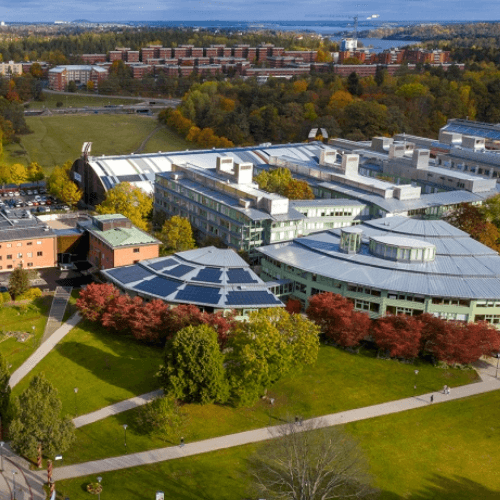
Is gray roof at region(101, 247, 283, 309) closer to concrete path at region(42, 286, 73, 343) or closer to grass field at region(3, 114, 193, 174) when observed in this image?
concrete path at region(42, 286, 73, 343)

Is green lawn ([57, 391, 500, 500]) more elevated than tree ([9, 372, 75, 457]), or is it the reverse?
tree ([9, 372, 75, 457])

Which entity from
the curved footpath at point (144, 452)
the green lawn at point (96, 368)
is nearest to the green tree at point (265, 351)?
the curved footpath at point (144, 452)

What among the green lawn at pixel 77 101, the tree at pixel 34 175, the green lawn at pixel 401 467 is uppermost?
the green lawn at pixel 77 101

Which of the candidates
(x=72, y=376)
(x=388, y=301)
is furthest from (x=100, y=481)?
(x=388, y=301)

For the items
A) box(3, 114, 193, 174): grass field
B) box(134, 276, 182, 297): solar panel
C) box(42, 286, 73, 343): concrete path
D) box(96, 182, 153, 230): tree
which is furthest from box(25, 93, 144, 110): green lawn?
box(134, 276, 182, 297): solar panel

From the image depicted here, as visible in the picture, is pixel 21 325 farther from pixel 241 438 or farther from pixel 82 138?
pixel 82 138

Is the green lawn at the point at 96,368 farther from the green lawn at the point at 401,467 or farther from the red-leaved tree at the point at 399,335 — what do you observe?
the red-leaved tree at the point at 399,335

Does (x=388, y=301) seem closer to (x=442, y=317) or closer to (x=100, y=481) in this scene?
(x=442, y=317)
